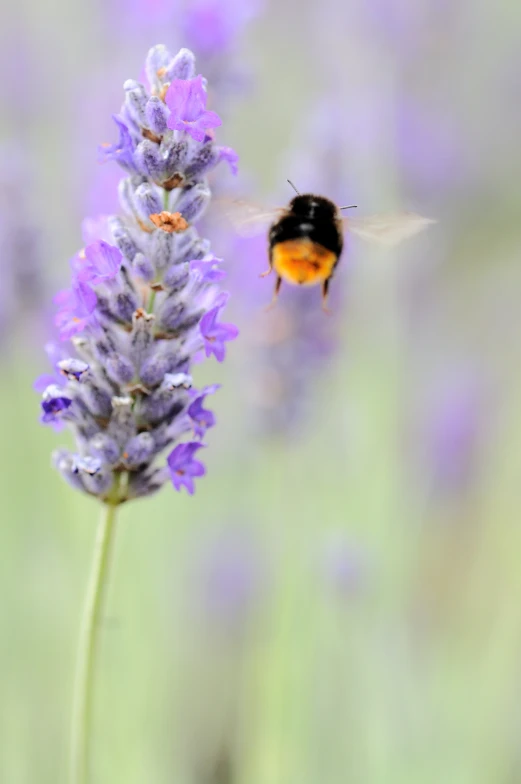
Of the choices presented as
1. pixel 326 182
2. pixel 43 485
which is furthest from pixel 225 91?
pixel 43 485

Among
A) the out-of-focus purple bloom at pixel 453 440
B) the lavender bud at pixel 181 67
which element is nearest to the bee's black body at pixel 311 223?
Result: the lavender bud at pixel 181 67

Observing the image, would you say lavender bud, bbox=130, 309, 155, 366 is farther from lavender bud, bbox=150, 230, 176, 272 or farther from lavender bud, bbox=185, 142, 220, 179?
lavender bud, bbox=185, 142, 220, 179

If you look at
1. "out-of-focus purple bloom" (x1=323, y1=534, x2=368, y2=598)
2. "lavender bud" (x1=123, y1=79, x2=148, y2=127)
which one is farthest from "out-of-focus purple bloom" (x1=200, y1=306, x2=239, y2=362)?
"out-of-focus purple bloom" (x1=323, y1=534, x2=368, y2=598)

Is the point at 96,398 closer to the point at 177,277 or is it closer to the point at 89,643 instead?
the point at 177,277

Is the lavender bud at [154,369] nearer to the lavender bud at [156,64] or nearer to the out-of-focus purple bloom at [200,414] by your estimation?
the out-of-focus purple bloom at [200,414]

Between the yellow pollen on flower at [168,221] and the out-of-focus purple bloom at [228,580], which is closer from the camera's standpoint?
Answer: the yellow pollen on flower at [168,221]
